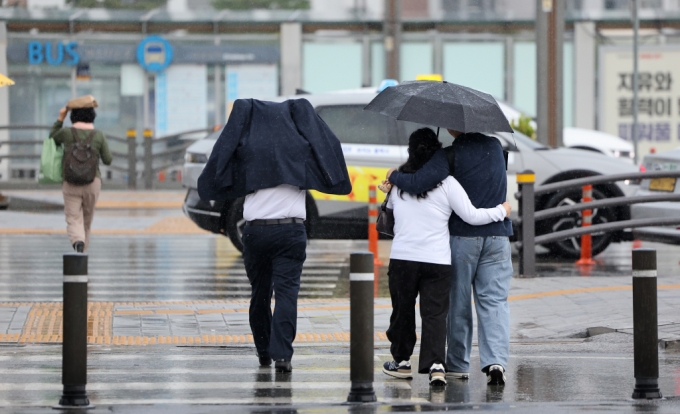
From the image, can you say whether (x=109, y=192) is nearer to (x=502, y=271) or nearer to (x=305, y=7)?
(x=305, y=7)

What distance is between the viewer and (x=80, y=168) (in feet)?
41.1

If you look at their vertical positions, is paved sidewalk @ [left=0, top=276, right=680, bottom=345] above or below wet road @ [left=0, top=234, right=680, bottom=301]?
below

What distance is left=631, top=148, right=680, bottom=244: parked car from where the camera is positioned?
517 inches

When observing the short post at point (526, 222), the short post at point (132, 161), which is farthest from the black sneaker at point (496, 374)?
the short post at point (132, 161)

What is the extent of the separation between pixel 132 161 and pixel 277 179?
A: 20915 mm

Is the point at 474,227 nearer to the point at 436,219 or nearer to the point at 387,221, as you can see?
the point at 436,219

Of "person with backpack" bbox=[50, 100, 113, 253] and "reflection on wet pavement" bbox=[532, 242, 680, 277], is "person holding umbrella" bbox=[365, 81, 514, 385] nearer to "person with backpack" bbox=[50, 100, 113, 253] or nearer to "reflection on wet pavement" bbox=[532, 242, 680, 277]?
"reflection on wet pavement" bbox=[532, 242, 680, 277]

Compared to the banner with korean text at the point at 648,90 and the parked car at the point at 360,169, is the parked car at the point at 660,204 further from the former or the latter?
the banner with korean text at the point at 648,90

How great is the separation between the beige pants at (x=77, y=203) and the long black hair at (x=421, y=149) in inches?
243

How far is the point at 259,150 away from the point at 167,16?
24348 millimetres

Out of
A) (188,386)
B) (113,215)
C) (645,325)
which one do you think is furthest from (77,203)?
(113,215)

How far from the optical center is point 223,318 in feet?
32.9

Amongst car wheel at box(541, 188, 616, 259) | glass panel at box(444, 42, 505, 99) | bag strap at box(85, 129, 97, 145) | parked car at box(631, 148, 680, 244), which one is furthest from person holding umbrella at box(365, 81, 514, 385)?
glass panel at box(444, 42, 505, 99)

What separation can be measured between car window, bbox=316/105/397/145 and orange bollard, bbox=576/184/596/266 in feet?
7.15
